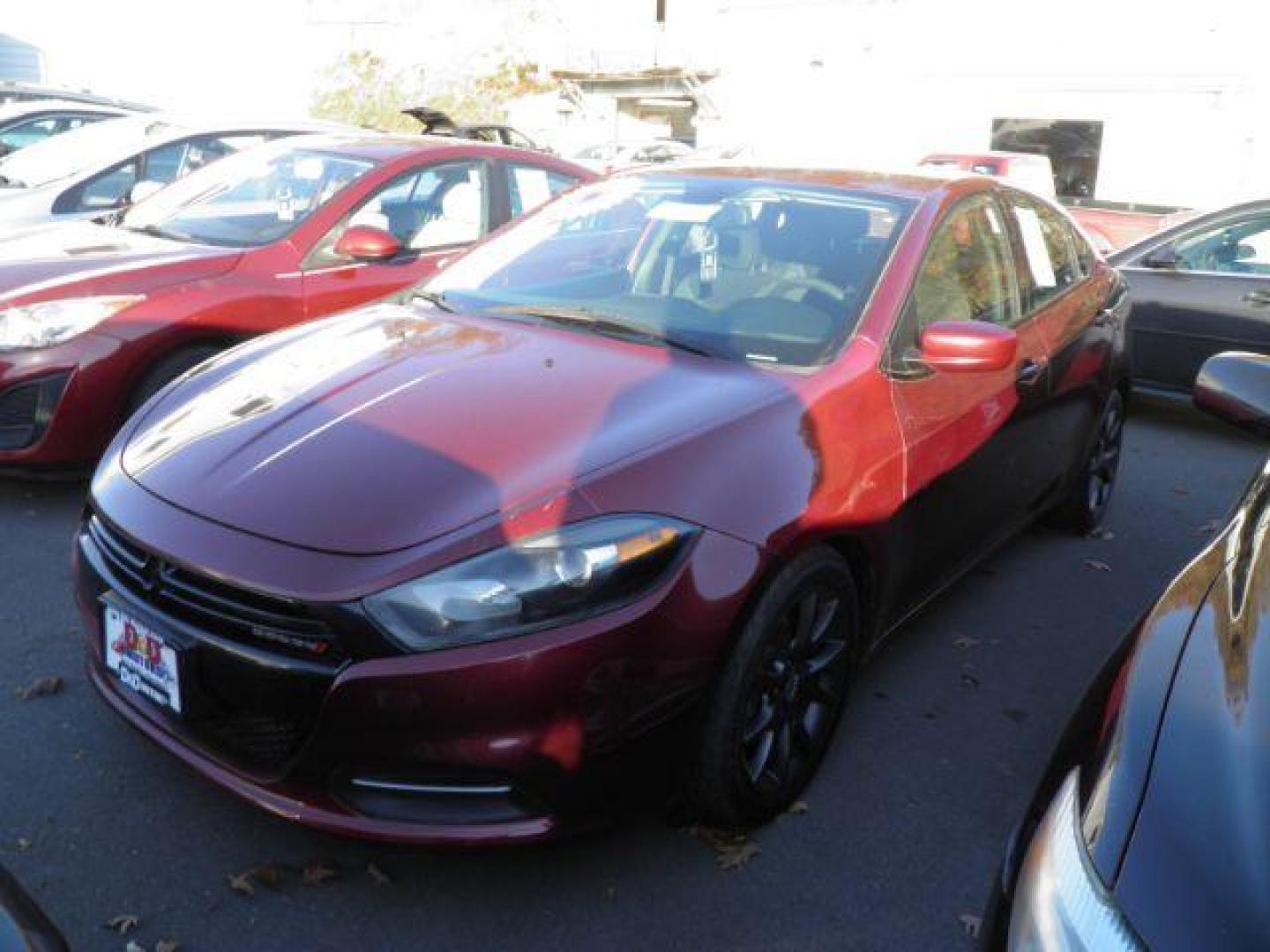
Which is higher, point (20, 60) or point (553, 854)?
point (20, 60)

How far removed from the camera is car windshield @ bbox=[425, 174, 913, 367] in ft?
10.6

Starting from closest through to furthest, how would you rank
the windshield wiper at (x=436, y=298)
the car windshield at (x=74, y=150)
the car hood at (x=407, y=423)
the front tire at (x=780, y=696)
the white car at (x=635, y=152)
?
the car hood at (x=407, y=423)
the front tire at (x=780, y=696)
the windshield wiper at (x=436, y=298)
the car windshield at (x=74, y=150)
the white car at (x=635, y=152)

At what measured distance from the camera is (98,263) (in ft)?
15.7

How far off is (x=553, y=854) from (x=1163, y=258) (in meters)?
5.85

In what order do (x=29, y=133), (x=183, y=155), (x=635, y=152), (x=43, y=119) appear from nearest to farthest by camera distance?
(x=183, y=155), (x=43, y=119), (x=29, y=133), (x=635, y=152)

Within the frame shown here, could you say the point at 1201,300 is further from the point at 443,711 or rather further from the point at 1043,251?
the point at 443,711

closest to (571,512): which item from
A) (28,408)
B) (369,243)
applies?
(369,243)

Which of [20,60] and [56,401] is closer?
[56,401]

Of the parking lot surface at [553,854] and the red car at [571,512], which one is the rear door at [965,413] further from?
the parking lot surface at [553,854]

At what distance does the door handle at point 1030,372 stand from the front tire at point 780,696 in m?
1.24

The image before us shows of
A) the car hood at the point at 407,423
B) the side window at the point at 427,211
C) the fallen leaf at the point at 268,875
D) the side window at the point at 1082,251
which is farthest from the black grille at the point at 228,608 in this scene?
the side window at the point at 1082,251

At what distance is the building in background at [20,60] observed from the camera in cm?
3008

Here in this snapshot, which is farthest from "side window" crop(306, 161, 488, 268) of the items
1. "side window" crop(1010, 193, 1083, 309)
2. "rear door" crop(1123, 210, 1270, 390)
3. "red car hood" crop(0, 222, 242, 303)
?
"rear door" crop(1123, 210, 1270, 390)

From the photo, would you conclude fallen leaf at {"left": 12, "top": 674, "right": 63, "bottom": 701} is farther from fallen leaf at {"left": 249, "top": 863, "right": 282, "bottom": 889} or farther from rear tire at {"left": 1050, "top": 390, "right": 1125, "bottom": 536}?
rear tire at {"left": 1050, "top": 390, "right": 1125, "bottom": 536}
